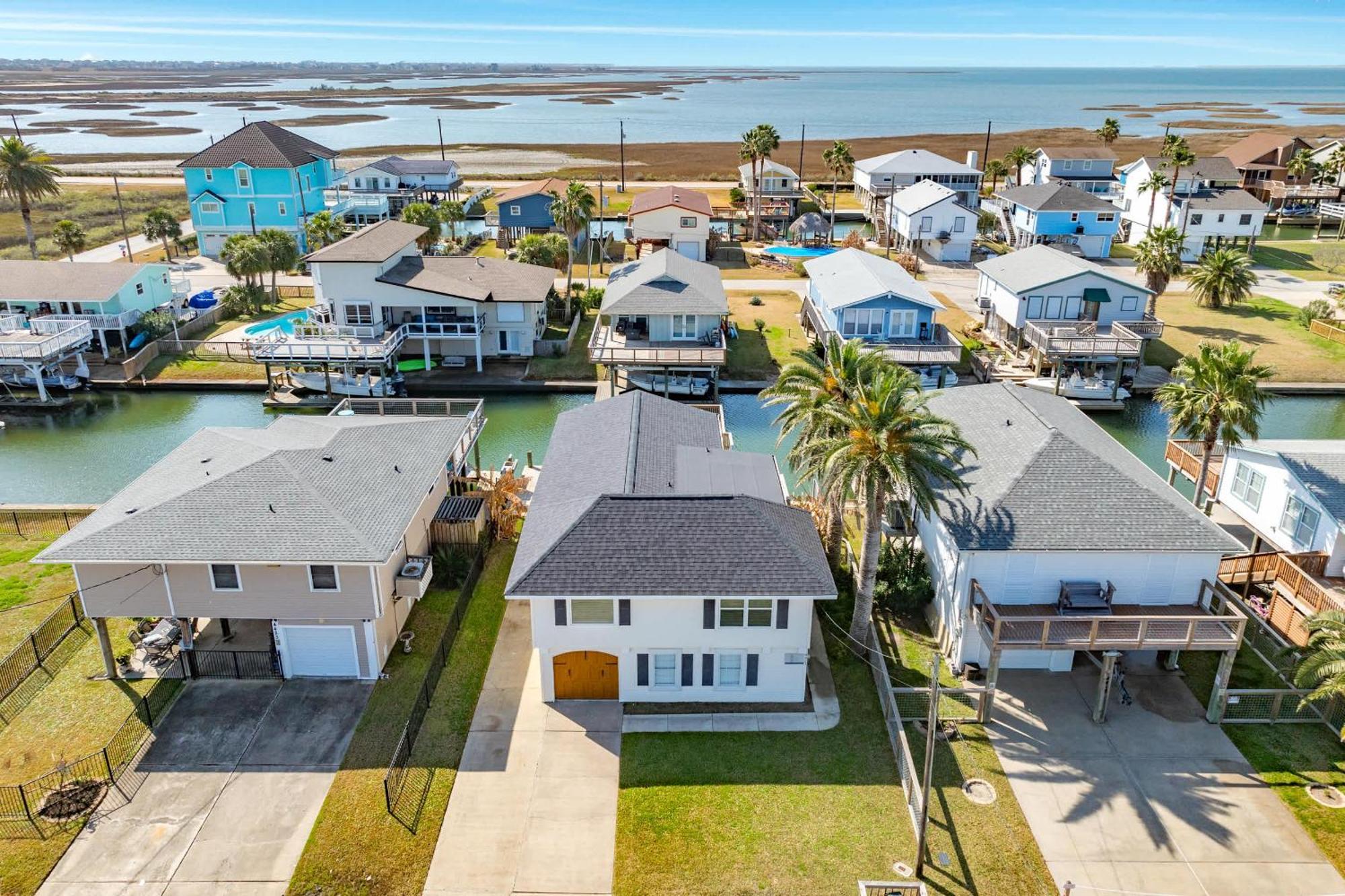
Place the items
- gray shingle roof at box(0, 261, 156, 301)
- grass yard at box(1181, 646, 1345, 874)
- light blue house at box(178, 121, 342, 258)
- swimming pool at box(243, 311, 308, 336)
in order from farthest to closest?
light blue house at box(178, 121, 342, 258), swimming pool at box(243, 311, 308, 336), gray shingle roof at box(0, 261, 156, 301), grass yard at box(1181, 646, 1345, 874)

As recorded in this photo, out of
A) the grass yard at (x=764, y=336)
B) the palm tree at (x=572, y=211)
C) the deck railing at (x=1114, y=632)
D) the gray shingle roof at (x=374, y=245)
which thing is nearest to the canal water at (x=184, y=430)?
the grass yard at (x=764, y=336)

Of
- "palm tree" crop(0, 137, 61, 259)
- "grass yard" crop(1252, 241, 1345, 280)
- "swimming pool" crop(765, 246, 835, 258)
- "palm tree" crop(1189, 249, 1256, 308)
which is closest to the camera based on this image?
"palm tree" crop(1189, 249, 1256, 308)

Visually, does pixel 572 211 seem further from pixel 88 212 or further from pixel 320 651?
pixel 88 212

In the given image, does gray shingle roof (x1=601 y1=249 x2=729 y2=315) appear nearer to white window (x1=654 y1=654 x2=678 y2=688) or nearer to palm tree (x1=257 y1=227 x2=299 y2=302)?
palm tree (x1=257 y1=227 x2=299 y2=302)

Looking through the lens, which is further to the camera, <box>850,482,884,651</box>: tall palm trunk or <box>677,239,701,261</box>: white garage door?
<box>677,239,701,261</box>: white garage door

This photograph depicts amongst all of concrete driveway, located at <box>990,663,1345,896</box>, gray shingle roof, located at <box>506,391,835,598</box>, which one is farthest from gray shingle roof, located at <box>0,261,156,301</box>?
concrete driveway, located at <box>990,663,1345,896</box>

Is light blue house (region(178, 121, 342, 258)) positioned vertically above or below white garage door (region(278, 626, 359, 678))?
above

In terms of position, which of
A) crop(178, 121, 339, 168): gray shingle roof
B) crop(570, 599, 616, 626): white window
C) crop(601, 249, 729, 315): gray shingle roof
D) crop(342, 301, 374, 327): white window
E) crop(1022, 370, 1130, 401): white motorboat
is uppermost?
crop(178, 121, 339, 168): gray shingle roof
